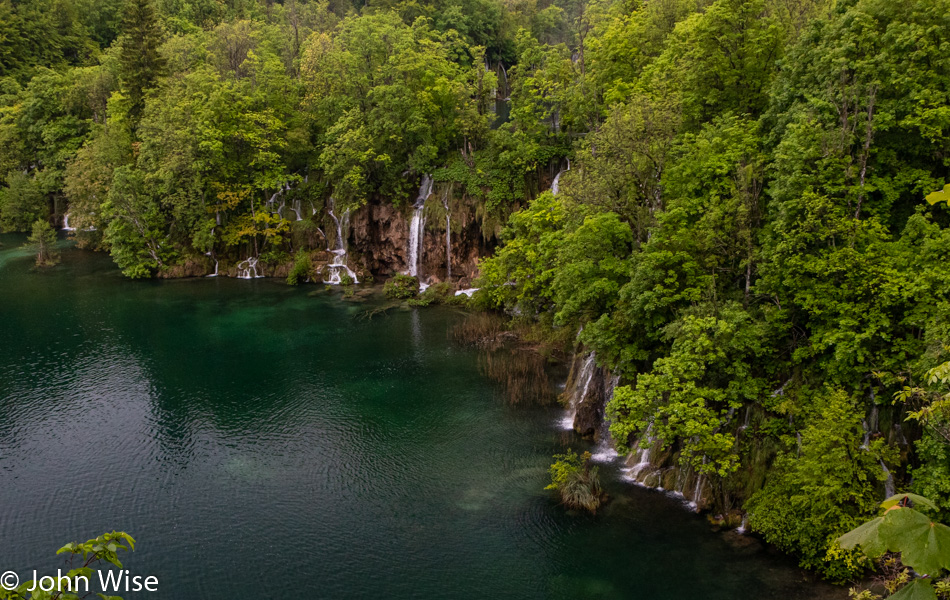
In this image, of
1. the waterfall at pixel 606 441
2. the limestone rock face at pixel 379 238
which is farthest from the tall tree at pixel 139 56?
the waterfall at pixel 606 441

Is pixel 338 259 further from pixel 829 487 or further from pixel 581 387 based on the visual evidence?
pixel 829 487

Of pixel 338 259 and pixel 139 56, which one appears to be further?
pixel 139 56

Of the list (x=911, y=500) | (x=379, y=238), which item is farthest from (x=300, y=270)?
(x=911, y=500)

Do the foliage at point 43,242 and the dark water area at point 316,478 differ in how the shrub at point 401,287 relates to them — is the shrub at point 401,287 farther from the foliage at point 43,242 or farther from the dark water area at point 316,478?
the foliage at point 43,242

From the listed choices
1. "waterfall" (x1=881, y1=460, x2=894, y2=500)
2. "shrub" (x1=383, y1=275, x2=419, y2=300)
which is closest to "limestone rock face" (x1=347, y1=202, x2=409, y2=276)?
"shrub" (x1=383, y1=275, x2=419, y2=300)

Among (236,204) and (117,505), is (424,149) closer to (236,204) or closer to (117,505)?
(236,204)

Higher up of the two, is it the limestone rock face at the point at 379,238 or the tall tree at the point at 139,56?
the tall tree at the point at 139,56
